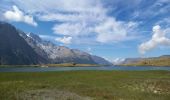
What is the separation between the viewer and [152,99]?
38.1 metres

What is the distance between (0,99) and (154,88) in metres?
30.9

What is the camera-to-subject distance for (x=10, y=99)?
33375mm

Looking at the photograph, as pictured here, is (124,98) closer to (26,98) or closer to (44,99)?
(44,99)

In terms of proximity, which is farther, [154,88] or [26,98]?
[154,88]

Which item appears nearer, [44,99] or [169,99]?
[44,99]

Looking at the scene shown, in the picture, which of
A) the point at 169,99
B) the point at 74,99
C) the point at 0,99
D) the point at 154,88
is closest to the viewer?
the point at 0,99

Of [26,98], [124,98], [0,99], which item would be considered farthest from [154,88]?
[0,99]

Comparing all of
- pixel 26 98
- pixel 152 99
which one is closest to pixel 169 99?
pixel 152 99

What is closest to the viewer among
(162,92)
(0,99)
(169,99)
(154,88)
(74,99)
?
(0,99)

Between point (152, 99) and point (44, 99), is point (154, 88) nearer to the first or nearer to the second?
point (152, 99)

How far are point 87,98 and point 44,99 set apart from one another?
659 centimetres

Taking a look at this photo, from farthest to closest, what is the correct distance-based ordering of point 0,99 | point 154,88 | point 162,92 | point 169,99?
point 154,88 < point 162,92 < point 169,99 < point 0,99

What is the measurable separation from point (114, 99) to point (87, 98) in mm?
4030

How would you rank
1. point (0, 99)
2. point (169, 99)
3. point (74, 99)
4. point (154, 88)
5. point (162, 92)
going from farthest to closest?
point (154, 88), point (162, 92), point (169, 99), point (74, 99), point (0, 99)
